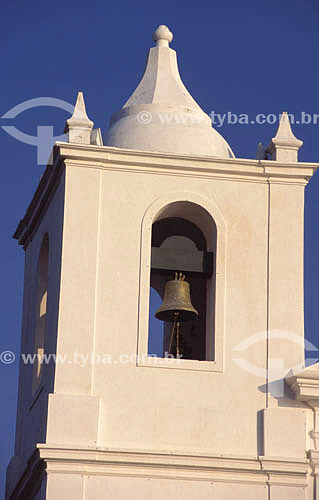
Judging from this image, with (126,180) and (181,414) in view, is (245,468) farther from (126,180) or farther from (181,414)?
(126,180)

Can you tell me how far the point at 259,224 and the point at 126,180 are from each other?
5.99 feet

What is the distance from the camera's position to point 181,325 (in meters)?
27.7

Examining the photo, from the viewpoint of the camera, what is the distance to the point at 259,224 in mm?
26812

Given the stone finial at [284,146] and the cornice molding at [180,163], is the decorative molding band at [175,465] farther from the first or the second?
the stone finial at [284,146]

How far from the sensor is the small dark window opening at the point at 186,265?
26.9m

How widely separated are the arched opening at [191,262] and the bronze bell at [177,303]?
0.51ft

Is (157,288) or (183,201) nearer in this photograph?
(183,201)

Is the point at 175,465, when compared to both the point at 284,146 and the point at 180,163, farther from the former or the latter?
the point at 284,146

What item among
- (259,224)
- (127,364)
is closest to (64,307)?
(127,364)

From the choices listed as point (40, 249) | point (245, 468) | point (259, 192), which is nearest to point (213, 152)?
point (259, 192)

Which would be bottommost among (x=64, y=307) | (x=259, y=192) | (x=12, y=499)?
(x=12, y=499)

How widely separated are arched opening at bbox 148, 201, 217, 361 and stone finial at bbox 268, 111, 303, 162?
1304 mm

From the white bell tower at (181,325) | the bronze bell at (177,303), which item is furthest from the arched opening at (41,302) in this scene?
the bronze bell at (177,303)

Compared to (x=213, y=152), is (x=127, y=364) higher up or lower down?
lower down
